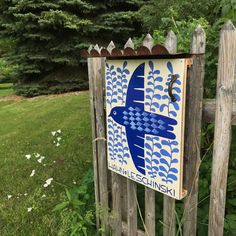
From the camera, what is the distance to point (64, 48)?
912cm

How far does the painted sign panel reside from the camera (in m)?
1.46

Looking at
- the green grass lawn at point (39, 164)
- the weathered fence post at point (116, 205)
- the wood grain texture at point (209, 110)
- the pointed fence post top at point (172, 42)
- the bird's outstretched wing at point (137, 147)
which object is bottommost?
the green grass lawn at point (39, 164)

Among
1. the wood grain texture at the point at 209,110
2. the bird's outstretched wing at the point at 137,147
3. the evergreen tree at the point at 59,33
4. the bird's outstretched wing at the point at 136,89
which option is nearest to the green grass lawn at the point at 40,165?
the wood grain texture at the point at 209,110

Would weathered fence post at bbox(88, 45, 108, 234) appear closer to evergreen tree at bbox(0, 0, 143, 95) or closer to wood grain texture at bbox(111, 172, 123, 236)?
wood grain texture at bbox(111, 172, 123, 236)

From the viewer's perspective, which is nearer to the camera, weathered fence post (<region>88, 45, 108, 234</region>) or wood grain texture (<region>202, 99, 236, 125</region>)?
wood grain texture (<region>202, 99, 236, 125</region>)

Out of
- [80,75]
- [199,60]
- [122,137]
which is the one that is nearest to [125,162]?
[122,137]

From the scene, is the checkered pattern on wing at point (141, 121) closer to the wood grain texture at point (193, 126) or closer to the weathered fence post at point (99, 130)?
the wood grain texture at point (193, 126)

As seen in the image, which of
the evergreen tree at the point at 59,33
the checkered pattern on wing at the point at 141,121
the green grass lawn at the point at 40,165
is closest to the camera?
the checkered pattern on wing at the point at 141,121

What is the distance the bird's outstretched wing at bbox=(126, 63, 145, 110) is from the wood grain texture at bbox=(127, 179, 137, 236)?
549 millimetres

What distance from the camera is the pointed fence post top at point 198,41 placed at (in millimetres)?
1344

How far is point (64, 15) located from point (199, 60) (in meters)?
7.79

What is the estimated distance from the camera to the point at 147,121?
162cm


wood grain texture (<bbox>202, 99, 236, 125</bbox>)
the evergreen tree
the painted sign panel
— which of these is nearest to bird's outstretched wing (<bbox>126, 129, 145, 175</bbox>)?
the painted sign panel

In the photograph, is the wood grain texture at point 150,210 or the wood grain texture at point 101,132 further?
the wood grain texture at point 101,132
